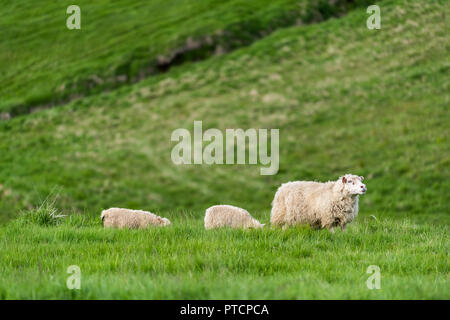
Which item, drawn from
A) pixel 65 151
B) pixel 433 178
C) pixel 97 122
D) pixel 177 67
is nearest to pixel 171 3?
pixel 177 67

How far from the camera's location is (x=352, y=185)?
31.0ft

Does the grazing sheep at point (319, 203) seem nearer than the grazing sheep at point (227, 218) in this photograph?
Yes

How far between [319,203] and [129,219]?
12.3 feet

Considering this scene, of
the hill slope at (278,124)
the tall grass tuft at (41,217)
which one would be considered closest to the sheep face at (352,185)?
the tall grass tuft at (41,217)

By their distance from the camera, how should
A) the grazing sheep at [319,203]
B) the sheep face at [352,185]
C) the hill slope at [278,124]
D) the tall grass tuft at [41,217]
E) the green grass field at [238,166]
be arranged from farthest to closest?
1. the hill slope at [278,124]
2. the tall grass tuft at [41,217]
3. the grazing sheep at [319,203]
4. the sheep face at [352,185]
5. the green grass field at [238,166]

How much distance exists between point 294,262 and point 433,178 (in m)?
17.0

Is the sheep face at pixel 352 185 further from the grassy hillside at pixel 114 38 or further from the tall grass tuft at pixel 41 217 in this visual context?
the grassy hillside at pixel 114 38

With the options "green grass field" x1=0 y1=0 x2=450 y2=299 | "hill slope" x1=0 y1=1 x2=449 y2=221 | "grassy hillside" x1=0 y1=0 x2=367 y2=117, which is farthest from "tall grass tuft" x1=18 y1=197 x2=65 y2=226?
"grassy hillside" x1=0 y1=0 x2=367 y2=117

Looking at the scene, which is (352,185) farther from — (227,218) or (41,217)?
(41,217)

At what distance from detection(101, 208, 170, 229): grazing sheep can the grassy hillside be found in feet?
94.6

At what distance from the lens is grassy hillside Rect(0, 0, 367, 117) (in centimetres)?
3916

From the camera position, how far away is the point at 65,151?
3012 cm

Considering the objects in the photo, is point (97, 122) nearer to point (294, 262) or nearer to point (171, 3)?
point (171, 3)

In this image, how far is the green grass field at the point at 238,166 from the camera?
22.6ft
